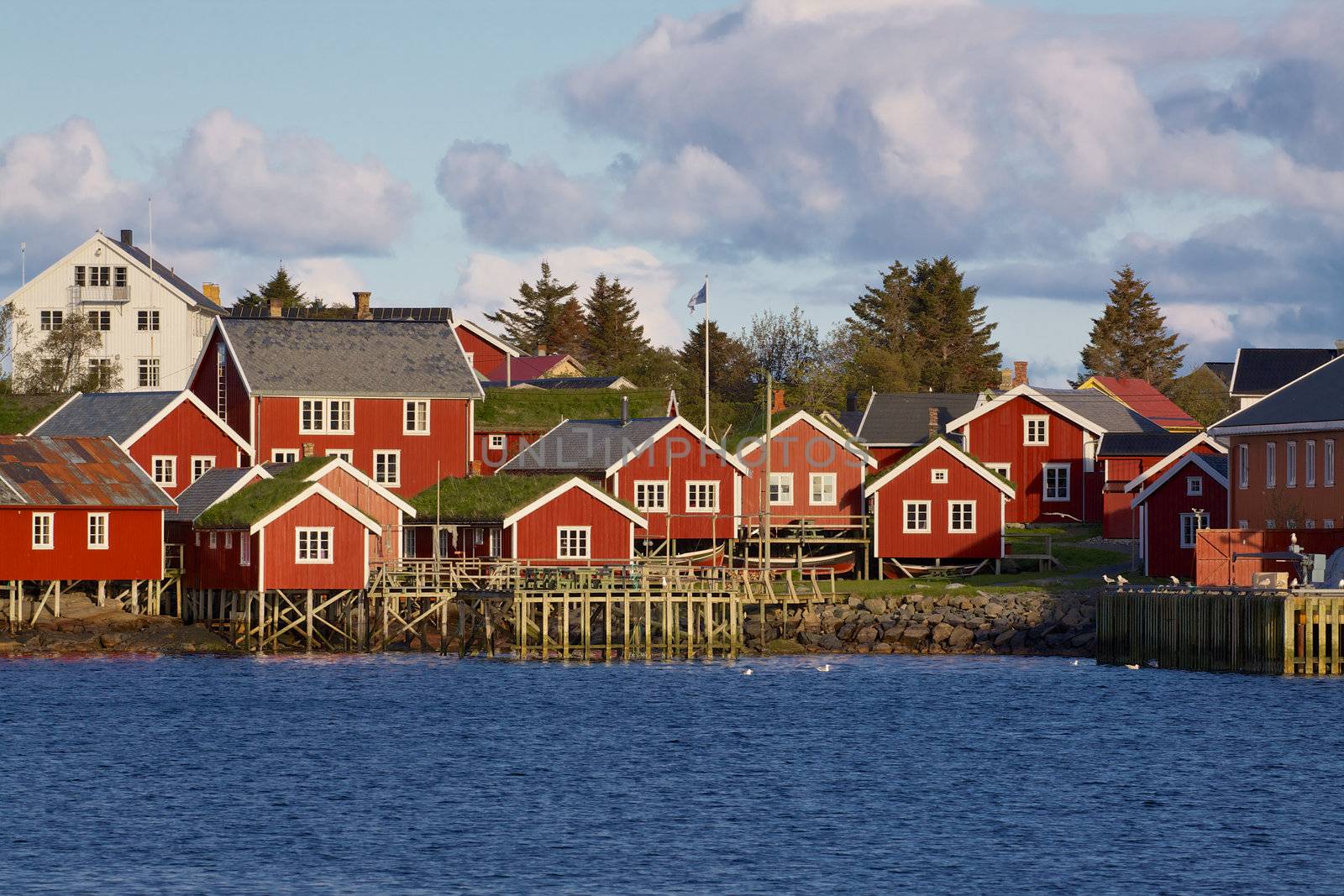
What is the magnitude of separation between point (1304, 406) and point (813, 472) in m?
18.1

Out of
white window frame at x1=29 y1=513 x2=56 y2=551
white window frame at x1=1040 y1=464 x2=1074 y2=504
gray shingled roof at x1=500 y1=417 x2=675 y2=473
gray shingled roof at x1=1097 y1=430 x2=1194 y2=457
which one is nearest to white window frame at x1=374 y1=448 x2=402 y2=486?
gray shingled roof at x1=500 y1=417 x2=675 y2=473

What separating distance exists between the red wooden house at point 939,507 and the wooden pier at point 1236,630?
13.3 meters

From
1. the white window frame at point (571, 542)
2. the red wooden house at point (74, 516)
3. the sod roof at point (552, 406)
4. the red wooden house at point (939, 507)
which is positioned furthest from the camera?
the sod roof at point (552, 406)

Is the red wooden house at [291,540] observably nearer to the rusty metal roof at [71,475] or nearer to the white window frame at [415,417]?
the rusty metal roof at [71,475]

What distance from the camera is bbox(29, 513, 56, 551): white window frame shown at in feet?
216

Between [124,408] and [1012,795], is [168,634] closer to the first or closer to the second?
[124,408]

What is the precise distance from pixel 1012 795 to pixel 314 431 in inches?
1628

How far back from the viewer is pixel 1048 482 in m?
85.8

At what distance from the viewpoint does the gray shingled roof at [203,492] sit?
6962cm

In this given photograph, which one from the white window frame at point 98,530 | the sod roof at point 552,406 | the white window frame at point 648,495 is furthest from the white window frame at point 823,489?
the white window frame at point 98,530

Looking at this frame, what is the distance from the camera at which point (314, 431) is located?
7888 cm

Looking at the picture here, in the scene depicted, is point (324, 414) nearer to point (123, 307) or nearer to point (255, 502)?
point (255, 502)

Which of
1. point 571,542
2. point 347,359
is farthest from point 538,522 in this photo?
point 347,359

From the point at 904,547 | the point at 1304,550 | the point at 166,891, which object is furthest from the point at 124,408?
the point at 166,891
